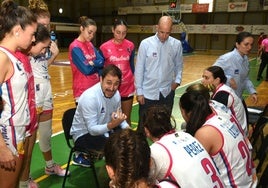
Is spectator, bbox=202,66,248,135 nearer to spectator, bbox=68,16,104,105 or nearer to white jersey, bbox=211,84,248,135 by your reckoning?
white jersey, bbox=211,84,248,135

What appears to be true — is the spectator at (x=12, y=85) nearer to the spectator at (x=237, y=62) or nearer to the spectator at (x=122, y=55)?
the spectator at (x=122, y=55)

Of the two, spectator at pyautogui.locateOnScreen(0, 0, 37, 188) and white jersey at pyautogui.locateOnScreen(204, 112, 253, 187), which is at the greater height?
spectator at pyautogui.locateOnScreen(0, 0, 37, 188)

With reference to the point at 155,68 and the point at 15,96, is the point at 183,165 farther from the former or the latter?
the point at 155,68

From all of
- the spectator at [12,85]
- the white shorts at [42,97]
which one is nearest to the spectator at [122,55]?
the white shorts at [42,97]

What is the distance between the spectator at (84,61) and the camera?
11.5ft

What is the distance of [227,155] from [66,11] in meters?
28.0

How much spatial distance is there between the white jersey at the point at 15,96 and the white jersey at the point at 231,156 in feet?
4.19

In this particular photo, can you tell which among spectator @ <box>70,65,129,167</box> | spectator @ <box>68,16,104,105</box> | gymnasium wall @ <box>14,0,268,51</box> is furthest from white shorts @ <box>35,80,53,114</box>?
gymnasium wall @ <box>14,0,268,51</box>

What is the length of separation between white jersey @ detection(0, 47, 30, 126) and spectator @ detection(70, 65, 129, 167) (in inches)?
36.3

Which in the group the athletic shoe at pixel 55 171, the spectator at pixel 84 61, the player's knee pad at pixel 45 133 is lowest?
the athletic shoe at pixel 55 171

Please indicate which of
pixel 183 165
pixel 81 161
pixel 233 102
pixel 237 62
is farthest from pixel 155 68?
pixel 183 165

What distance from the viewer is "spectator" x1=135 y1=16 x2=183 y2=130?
3707 millimetres

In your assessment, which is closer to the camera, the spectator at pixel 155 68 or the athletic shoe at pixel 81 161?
the athletic shoe at pixel 81 161

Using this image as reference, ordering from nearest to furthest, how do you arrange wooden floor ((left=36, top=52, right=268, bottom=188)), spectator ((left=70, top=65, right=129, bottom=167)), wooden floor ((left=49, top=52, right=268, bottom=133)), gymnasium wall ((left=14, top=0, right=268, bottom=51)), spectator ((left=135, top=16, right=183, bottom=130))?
1. spectator ((left=70, top=65, right=129, bottom=167))
2. wooden floor ((left=36, top=52, right=268, bottom=188))
3. spectator ((left=135, top=16, right=183, bottom=130))
4. wooden floor ((left=49, top=52, right=268, bottom=133))
5. gymnasium wall ((left=14, top=0, right=268, bottom=51))
